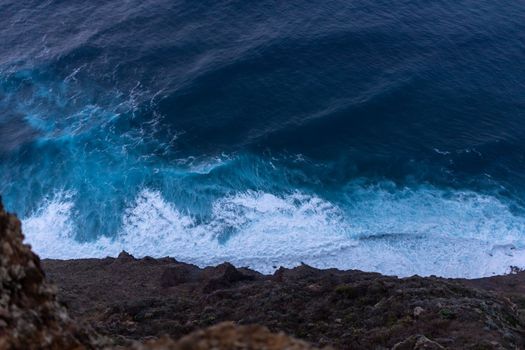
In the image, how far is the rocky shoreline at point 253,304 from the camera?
18.5 m

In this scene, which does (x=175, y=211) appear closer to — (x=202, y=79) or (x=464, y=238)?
(x=202, y=79)

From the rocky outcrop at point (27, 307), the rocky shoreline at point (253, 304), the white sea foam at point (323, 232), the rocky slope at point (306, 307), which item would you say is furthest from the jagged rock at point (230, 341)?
the white sea foam at point (323, 232)

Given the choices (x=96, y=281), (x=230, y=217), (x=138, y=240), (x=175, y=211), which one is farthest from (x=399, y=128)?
(x=96, y=281)

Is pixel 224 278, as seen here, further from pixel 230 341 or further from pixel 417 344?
pixel 230 341

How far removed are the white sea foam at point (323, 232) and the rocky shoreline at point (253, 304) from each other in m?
5.95

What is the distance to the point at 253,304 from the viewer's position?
128 feet

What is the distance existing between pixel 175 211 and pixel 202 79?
22.5m

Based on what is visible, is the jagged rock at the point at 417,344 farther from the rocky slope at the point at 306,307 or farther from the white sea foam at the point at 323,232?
the white sea foam at the point at 323,232

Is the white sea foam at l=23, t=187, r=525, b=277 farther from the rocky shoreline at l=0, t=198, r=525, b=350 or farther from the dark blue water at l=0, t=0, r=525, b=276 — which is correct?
the rocky shoreline at l=0, t=198, r=525, b=350

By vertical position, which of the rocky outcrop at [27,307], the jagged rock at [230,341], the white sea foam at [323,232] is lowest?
the white sea foam at [323,232]

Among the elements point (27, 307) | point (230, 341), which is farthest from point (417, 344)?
point (27, 307)

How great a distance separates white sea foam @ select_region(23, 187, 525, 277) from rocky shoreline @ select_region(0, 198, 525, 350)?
5949 millimetres

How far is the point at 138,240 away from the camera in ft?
193

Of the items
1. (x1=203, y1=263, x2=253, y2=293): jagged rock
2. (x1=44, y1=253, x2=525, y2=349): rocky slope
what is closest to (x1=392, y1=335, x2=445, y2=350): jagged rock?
(x1=44, y1=253, x2=525, y2=349): rocky slope
